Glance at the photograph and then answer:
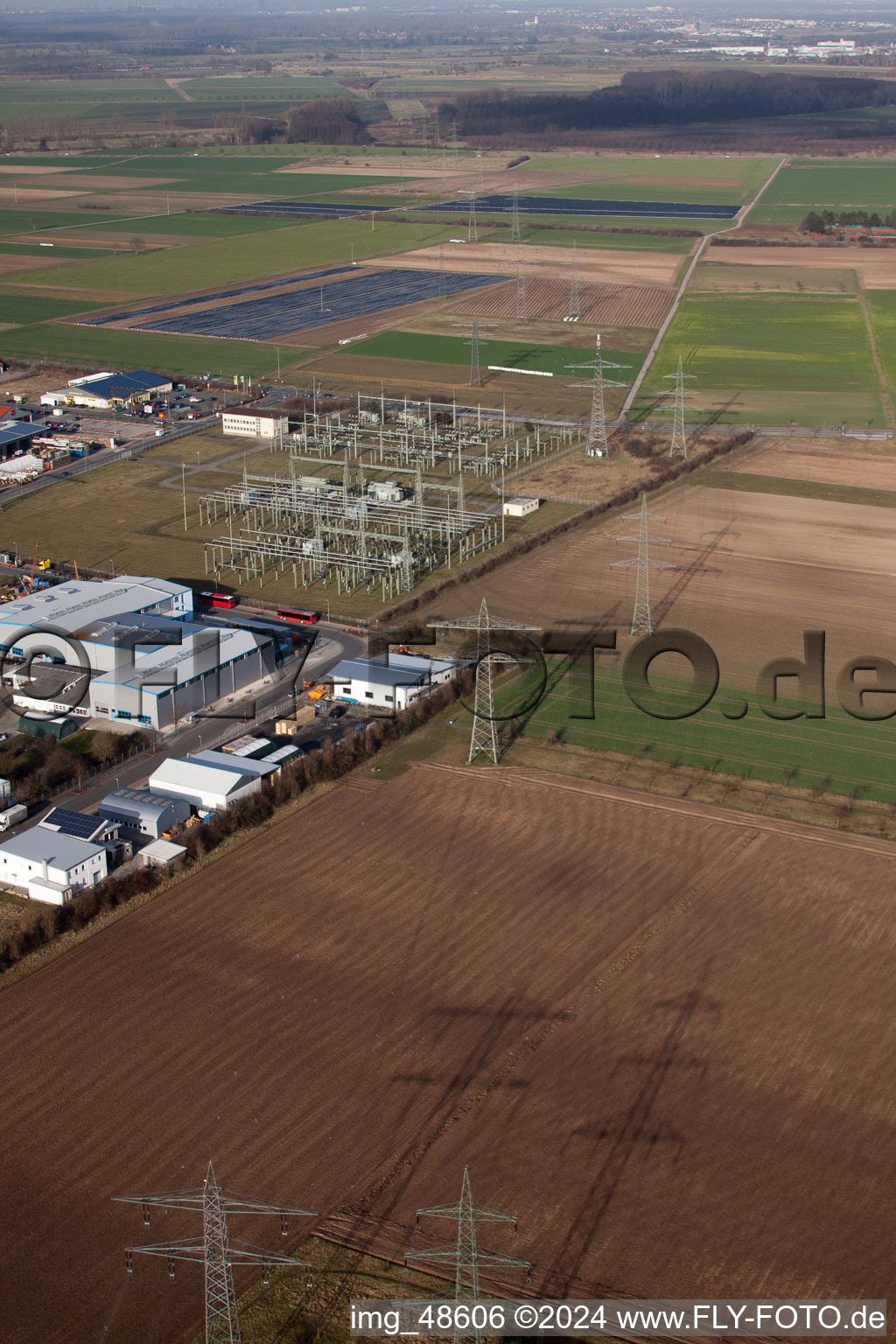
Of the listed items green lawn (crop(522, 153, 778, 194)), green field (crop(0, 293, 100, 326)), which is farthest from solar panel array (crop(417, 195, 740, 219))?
green field (crop(0, 293, 100, 326))

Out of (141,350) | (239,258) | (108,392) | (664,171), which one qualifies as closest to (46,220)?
(239,258)

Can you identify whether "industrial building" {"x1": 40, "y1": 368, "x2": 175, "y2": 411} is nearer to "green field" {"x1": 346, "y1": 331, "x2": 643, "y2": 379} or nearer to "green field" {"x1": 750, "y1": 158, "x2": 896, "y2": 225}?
"green field" {"x1": 346, "y1": 331, "x2": 643, "y2": 379}

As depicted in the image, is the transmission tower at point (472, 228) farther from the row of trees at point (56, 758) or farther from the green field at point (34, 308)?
the row of trees at point (56, 758)

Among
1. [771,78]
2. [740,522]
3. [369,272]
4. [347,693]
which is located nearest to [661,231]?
[369,272]

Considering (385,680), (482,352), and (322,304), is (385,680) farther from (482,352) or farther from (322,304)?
(322,304)

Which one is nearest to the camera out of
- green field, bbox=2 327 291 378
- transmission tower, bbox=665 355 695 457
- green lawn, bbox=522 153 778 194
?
transmission tower, bbox=665 355 695 457

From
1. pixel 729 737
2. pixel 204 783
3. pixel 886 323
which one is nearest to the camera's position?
pixel 204 783
